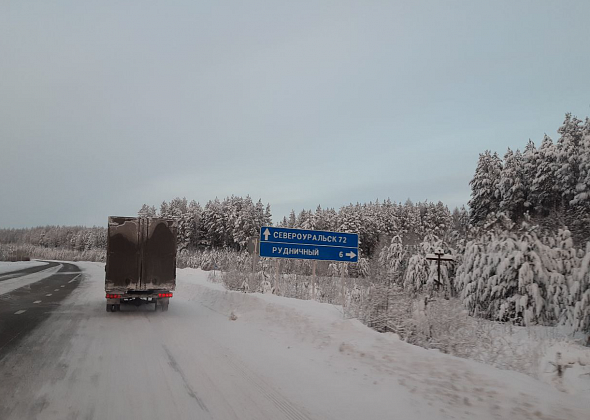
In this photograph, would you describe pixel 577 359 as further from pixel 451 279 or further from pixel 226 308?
pixel 451 279

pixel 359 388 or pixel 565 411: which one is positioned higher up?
pixel 565 411

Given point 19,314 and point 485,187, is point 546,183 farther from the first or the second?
point 19,314

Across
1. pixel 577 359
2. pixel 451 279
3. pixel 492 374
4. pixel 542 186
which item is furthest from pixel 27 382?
pixel 542 186

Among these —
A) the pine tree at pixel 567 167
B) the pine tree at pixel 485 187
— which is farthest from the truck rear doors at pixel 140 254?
the pine tree at pixel 485 187

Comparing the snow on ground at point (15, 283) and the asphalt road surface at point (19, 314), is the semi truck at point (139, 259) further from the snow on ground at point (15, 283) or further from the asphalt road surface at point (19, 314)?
the snow on ground at point (15, 283)

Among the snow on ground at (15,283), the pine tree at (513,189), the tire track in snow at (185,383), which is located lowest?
the snow on ground at (15,283)

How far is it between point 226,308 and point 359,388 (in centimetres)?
946

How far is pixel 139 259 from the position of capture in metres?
13.2

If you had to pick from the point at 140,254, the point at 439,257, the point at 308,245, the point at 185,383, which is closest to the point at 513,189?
the point at 439,257

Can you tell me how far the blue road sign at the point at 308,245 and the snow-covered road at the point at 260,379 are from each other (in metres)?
4.79

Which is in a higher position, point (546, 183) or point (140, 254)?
point (546, 183)

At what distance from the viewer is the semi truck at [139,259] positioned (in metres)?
13.0

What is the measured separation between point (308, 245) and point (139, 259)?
5.99 m

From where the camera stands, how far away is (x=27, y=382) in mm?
5594
